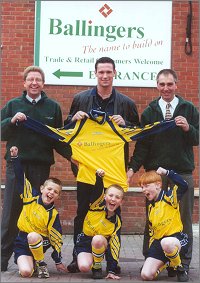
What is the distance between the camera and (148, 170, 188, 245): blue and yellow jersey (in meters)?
6.65

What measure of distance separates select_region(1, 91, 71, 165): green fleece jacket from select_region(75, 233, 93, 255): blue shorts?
98cm

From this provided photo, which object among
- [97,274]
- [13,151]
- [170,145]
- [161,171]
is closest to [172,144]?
[170,145]

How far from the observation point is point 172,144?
→ 702 cm

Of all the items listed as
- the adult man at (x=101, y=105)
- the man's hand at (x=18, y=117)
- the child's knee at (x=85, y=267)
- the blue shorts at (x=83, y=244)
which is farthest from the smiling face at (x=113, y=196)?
the man's hand at (x=18, y=117)

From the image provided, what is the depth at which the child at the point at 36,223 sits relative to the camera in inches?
263

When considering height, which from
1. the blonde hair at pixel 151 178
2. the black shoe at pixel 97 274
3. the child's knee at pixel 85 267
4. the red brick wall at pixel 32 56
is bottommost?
the black shoe at pixel 97 274

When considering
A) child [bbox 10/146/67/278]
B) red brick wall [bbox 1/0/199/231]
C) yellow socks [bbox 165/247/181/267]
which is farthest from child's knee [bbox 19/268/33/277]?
red brick wall [bbox 1/0/199/231]

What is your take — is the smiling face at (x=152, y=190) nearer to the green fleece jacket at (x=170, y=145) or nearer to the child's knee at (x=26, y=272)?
the green fleece jacket at (x=170, y=145)

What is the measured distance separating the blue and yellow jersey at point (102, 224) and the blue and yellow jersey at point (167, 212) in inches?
16.3

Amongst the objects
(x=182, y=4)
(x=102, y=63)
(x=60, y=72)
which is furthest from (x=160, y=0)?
(x=102, y=63)

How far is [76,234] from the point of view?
7066 mm

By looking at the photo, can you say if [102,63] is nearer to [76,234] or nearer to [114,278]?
[76,234]

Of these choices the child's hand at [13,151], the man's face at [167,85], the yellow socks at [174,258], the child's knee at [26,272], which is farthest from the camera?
the man's face at [167,85]

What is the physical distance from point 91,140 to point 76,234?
1.13 m
